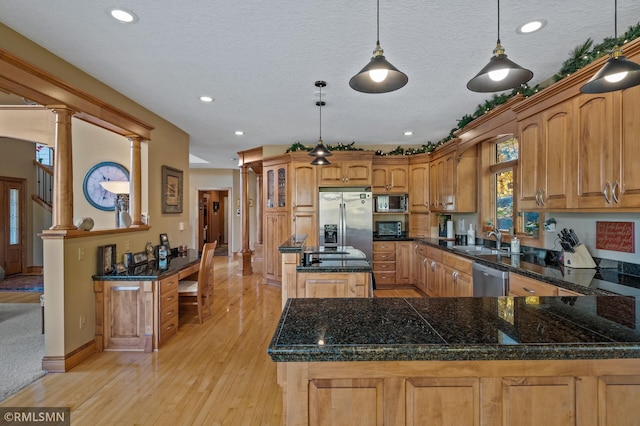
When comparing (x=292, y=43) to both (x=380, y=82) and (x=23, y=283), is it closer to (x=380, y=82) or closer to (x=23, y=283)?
(x=380, y=82)

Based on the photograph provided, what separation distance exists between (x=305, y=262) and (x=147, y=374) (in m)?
1.65

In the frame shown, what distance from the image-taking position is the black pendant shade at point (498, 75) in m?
1.47

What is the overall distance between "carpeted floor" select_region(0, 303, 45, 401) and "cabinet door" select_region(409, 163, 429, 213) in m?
5.41

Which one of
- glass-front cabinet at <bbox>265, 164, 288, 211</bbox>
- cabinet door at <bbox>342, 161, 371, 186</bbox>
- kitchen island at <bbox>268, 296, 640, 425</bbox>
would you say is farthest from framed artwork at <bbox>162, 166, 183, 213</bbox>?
kitchen island at <bbox>268, 296, 640, 425</bbox>

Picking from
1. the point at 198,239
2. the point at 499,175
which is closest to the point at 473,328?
the point at 499,175

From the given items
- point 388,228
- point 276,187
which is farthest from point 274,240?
point 388,228

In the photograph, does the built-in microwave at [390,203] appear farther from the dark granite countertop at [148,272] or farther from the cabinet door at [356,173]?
the dark granite countertop at [148,272]

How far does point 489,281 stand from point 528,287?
521 mm

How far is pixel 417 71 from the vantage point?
290 centimetres

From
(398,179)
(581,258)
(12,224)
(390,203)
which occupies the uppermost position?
(398,179)

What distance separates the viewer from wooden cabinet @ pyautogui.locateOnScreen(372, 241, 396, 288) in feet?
17.9

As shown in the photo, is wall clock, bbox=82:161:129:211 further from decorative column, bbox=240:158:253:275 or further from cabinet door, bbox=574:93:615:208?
cabinet door, bbox=574:93:615:208

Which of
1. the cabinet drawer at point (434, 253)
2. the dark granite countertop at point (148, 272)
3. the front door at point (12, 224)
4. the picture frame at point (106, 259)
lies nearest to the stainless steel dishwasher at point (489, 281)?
the cabinet drawer at point (434, 253)

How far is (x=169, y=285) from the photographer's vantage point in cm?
327
